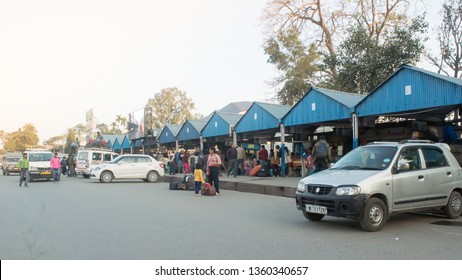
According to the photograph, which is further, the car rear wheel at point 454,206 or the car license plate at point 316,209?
the car rear wheel at point 454,206

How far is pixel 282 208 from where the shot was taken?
1072 centimetres

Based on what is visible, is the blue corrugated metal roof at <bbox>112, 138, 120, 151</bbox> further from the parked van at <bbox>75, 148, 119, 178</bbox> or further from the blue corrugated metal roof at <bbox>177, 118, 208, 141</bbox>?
the parked van at <bbox>75, 148, 119, 178</bbox>

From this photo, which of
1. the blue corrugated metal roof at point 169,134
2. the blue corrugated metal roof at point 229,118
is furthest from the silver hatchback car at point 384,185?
the blue corrugated metal roof at point 169,134

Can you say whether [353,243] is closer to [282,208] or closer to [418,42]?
[282,208]

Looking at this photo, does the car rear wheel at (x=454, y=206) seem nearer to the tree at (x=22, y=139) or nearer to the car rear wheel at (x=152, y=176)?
the car rear wheel at (x=152, y=176)

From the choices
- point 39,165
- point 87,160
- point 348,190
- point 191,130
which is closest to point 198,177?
point 348,190

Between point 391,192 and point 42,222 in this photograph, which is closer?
point 391,192

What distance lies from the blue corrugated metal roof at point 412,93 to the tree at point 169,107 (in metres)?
53.7

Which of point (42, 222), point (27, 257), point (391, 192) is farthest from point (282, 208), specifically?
point (27, 257)

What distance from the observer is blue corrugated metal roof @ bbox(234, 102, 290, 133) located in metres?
20.4

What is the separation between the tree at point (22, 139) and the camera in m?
99.8

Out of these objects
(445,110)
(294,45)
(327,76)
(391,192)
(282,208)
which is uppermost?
(294,45)

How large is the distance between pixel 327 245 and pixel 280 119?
14000mm

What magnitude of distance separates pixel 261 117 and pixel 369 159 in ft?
43.9
